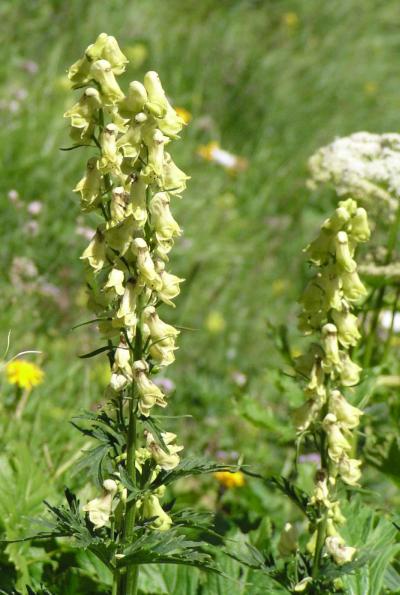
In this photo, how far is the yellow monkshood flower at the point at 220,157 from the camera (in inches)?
212

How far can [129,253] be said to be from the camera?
5.66 ft

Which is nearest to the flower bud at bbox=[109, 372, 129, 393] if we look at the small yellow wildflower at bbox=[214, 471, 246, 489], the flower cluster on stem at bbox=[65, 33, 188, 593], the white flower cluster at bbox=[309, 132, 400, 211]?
the flower cluster on stem at bbox=[65, 33, 188, 593]

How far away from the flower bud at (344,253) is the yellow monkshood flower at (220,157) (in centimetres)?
359

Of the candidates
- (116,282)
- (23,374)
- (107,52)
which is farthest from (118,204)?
(23,374)

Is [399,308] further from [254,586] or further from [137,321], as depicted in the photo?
[137,321]

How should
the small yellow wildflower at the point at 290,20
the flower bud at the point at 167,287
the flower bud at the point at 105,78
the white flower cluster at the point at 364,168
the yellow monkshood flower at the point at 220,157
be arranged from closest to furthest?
the flower bud at the point at 105,78 < the flower bud at the point at 167,287 < the white flower cluster at the point at 364,168 < the yellow monkshood flower at the point at 220,157 < the small yellow wildflower at the point at 290,20

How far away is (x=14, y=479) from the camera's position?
8.35ft

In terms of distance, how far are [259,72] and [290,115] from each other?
0.39 m

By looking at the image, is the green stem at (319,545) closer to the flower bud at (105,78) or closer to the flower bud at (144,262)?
the flower bud at (144,262)

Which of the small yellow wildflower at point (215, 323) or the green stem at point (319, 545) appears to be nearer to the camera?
the green stem at point (319, 545)

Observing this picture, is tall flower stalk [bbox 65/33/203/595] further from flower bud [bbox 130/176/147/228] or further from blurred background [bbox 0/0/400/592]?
blurred background [bbox 0/0/400/592]

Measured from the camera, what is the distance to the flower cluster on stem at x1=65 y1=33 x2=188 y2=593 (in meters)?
1.66

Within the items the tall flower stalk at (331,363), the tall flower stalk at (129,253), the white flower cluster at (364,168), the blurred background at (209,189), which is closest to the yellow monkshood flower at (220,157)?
the blurred background at (209,189)

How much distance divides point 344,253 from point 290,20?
5.76 meters
